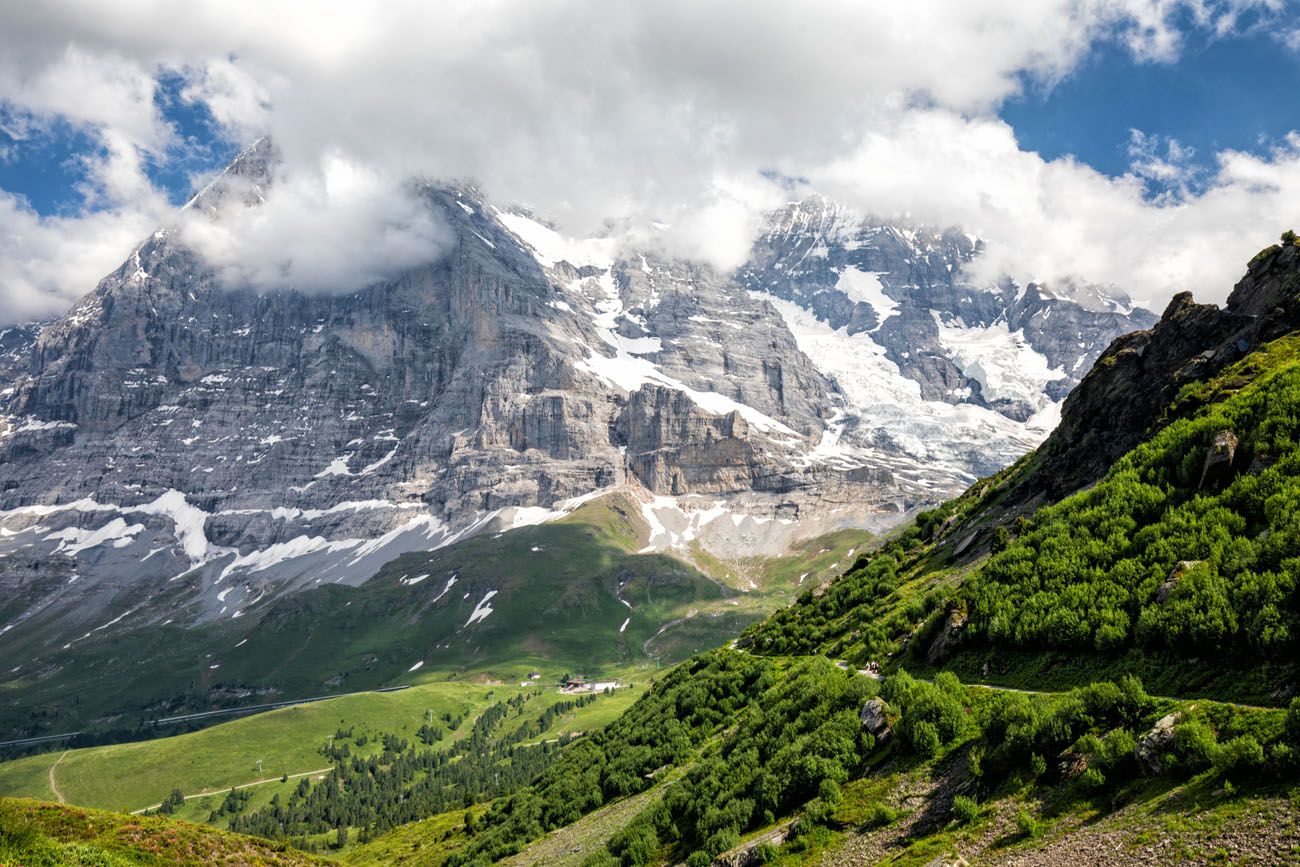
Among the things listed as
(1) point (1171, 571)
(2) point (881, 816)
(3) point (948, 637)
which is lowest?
(2) point (881, 816)

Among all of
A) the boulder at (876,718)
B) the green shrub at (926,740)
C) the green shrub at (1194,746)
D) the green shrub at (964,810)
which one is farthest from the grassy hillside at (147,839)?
the green shrub at (1194,746)

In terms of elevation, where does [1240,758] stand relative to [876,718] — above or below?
above

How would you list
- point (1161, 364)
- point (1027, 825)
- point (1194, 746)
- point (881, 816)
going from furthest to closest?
point (1161, 364) < point (881, 816) < point (1027, 825) < point (1194, 746)

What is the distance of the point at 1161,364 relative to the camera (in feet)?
230

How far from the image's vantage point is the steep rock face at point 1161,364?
61656 mm

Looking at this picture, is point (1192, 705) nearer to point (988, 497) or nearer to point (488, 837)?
point (988, 497)

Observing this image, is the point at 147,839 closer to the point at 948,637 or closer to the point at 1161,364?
the point at 948,637

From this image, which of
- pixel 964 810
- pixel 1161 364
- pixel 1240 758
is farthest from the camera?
pixel 1161 364

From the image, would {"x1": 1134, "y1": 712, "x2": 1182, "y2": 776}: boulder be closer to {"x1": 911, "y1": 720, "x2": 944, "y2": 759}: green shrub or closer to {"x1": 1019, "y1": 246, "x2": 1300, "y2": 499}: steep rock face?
{"x1": 911, "y1": 720, "x2": 944, "y2": 759}: green shrub

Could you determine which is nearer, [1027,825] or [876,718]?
[1027,825]

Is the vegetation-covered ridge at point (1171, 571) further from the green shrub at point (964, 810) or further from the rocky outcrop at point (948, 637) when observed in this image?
the green shrub at point (964, 810)

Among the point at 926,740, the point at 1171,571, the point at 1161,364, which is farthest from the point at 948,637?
the point at 1161,364

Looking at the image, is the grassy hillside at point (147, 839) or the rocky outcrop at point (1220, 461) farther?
the grassy hillside at point (147, 839)

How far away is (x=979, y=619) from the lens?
4391cm
